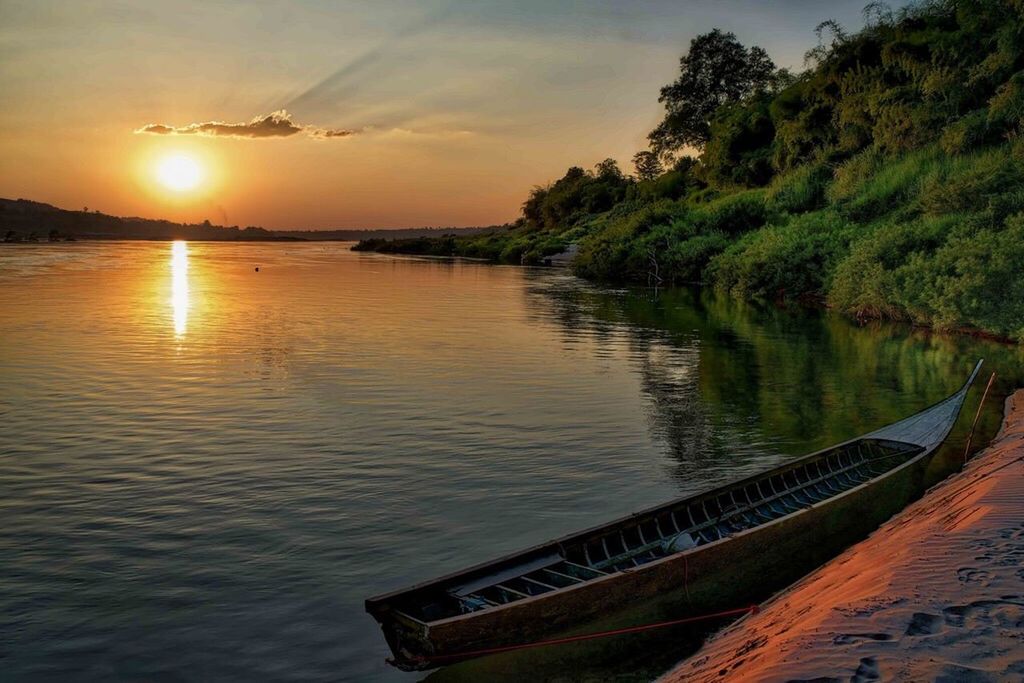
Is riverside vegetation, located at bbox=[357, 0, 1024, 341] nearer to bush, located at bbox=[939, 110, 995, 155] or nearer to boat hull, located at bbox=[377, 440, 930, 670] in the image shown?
bush, located at bbox=[939, 110, 995, 155]

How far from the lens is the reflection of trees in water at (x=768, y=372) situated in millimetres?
22812

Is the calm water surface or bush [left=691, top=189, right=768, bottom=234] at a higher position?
bush [left=691, top=189, right=768, bottom=234]

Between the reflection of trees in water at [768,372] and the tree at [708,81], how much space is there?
75.2 m

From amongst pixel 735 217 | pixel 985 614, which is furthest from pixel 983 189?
pixel 985 614

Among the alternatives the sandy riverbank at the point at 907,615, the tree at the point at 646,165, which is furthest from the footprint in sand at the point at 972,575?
the tree at the point at 646,165

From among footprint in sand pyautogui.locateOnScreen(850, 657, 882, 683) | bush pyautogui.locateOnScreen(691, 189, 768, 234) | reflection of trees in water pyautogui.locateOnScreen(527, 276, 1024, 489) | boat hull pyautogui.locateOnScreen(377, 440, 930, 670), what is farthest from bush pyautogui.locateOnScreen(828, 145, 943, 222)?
footprint in sand pyautogui.locateOnScreen(850, 657, 882, 683)

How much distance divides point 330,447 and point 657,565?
11.6 m

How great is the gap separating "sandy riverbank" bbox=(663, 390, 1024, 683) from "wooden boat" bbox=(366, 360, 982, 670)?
2.14ft

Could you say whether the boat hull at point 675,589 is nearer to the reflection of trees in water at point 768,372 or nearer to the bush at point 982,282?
the reflection of trees in water at point 768,372

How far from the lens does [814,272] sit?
60.8m

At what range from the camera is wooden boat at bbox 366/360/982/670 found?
9.56m

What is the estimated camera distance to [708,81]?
124875 mm

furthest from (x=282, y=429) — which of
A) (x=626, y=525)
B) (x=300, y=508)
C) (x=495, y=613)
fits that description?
(x=495, y=613)

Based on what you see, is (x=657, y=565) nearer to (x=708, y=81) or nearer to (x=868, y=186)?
(x=868, y=186)
